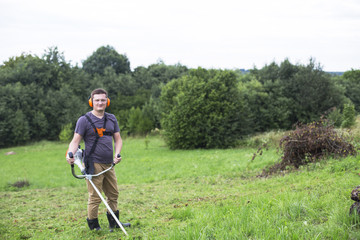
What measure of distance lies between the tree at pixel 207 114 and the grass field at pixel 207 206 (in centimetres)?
871

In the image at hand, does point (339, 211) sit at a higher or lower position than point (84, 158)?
lower

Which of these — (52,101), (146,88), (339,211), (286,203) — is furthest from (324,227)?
(146,88)

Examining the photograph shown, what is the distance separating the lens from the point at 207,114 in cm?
2330

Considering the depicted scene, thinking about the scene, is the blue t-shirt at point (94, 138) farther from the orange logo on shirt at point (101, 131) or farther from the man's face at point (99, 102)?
the man's face at point (99, 102)

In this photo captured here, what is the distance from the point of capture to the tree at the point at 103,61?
60656mm

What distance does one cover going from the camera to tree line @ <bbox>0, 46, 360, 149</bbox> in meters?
23.4

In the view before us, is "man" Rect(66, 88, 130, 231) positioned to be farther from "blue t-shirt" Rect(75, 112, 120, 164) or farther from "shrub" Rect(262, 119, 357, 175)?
"shrub" Rect(262, 119, 357, 175)

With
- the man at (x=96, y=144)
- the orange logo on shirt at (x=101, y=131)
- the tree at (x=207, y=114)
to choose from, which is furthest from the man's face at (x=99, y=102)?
the tree at (x=207, y=114)

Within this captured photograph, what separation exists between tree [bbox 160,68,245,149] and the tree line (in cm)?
8

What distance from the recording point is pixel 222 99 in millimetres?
23703

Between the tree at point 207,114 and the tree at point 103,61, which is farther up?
the tree at point 103,61

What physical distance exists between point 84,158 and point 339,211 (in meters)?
3.89

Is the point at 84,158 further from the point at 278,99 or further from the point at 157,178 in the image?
the point at 278,99

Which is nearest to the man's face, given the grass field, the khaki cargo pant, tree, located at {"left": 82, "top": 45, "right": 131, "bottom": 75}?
the khaki cargo pant
